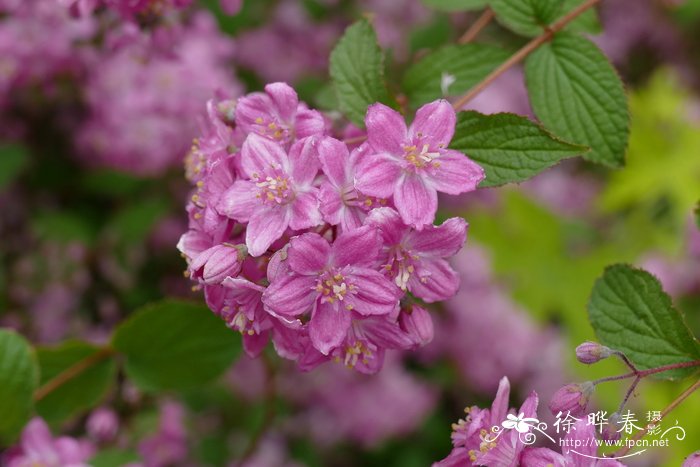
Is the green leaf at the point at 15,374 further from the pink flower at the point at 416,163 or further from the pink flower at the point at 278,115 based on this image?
the pink flower at the point at 416,163

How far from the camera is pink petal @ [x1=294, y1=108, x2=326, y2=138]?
1.19 meters

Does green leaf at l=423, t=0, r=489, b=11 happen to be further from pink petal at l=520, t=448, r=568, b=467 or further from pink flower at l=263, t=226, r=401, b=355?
pink petal at l=520, t=448, r=568, b=467

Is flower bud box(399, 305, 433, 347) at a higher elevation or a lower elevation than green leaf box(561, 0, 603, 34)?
lower

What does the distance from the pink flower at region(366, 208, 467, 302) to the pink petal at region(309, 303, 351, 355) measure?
0.09 metres

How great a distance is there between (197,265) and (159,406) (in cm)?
109

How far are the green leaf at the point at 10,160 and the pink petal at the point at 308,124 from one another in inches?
50.7

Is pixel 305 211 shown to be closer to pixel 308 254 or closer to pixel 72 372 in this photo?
pixel 308 254

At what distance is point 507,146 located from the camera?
1.18 m

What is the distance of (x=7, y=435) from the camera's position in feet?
4.93

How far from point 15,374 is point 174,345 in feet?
0.93

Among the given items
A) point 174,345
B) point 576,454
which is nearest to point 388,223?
point 576,454

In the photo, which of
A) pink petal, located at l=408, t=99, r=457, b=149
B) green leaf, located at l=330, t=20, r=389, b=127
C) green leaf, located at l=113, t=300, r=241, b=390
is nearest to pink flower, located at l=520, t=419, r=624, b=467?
pink petal, located at l=408, t=99, r=457, b=149

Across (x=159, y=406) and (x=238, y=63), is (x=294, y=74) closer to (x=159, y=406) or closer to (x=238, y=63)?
(x=238, y=63)

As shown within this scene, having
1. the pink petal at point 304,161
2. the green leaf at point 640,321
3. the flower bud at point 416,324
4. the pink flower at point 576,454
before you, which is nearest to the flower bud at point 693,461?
the pink flower at point 576,454
